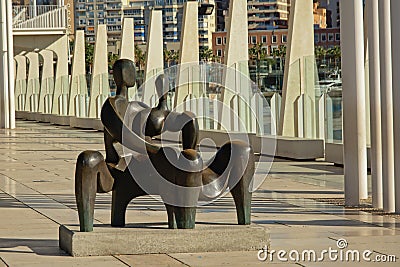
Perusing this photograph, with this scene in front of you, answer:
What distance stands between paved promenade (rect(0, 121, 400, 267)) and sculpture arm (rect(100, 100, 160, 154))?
40.1 inches

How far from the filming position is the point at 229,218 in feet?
37.7

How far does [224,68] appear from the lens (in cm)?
2452

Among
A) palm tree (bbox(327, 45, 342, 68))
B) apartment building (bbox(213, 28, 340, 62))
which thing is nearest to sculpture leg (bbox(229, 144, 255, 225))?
palm tree (bbox(327, 45, 342, 68))

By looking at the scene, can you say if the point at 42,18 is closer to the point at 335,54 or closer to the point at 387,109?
the point at 335,54

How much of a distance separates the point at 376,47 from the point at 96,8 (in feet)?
277

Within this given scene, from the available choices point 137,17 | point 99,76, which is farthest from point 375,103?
point 137,17

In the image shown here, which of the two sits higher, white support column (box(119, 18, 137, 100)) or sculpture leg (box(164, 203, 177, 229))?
white support column (box(119, 18, 137, 100))

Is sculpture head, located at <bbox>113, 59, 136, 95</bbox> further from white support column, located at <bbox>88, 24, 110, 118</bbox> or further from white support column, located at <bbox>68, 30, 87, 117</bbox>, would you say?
white support column, located at <bbox>68, 30, 87, 117</bbox>

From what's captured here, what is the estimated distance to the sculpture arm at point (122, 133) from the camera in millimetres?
9398

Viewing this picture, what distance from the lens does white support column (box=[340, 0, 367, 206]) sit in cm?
1270

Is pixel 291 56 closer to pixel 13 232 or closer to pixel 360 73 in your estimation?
pixel 360 73

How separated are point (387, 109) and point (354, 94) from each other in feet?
3.04

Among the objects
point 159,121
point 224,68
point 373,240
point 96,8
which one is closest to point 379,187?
point 373,240

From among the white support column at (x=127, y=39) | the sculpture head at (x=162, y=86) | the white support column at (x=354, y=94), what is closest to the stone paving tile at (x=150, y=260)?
the sculpture head at (x=162, y=86)
